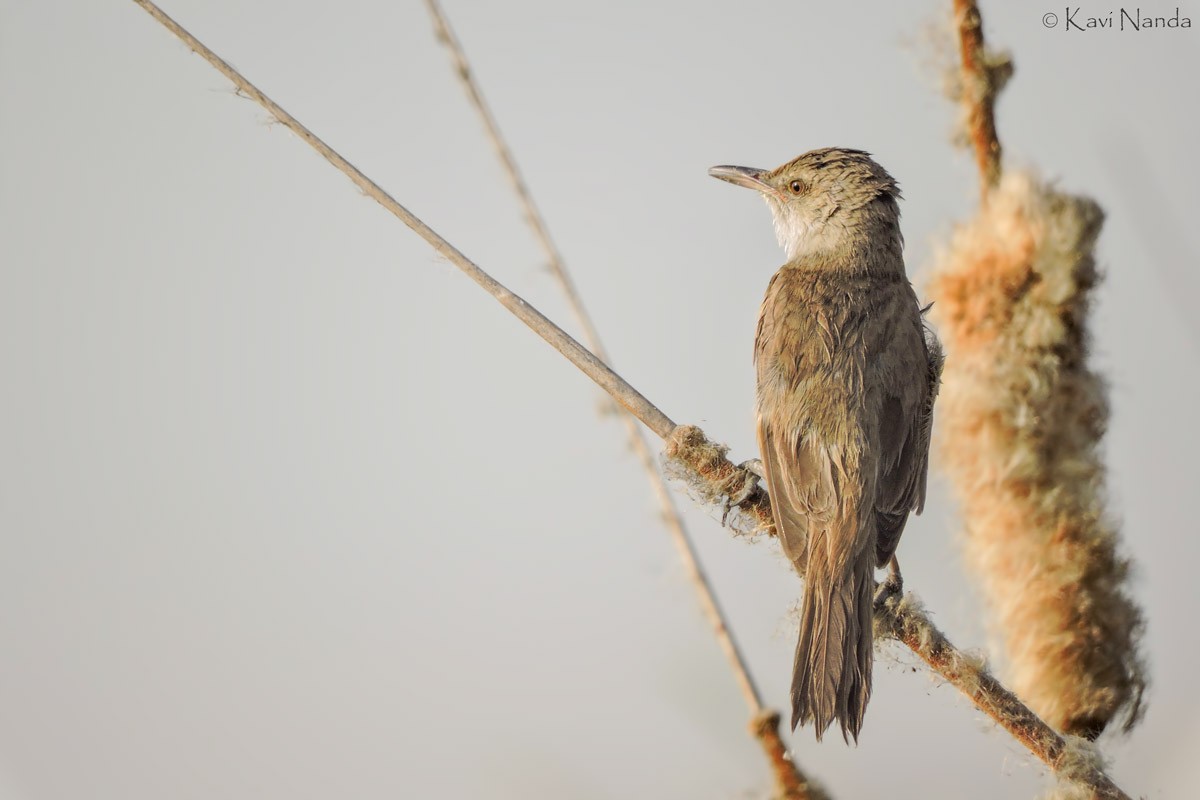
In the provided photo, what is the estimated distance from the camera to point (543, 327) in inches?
69.6

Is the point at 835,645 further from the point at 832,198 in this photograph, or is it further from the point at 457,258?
the point at 832,198

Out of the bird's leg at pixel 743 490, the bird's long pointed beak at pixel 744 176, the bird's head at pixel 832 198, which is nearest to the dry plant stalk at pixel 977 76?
the bird's head at pixel 832 198

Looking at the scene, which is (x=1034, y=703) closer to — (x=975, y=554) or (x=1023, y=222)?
(x=975, y=554)

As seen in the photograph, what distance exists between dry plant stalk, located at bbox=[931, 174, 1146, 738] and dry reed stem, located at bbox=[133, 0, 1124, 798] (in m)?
0.63

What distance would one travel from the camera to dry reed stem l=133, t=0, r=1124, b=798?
5.57 ft

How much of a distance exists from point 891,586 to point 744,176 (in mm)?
1168

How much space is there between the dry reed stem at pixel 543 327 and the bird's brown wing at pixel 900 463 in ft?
1.08

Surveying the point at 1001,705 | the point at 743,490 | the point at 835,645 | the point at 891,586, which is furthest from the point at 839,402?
the point at 1001,705

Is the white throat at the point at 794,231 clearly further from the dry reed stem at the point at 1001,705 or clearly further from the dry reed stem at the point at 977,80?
the dry reed stem at the point at 1001,705

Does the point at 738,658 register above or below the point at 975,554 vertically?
below

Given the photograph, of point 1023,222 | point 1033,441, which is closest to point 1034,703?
point 1033,441

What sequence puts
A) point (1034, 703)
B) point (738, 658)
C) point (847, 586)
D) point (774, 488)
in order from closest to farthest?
point (738, 658) → point (847, 586) → point (774, 488) → point (1034, 703)

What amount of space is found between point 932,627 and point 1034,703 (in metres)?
0.72

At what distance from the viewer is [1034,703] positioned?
8.02 ft
